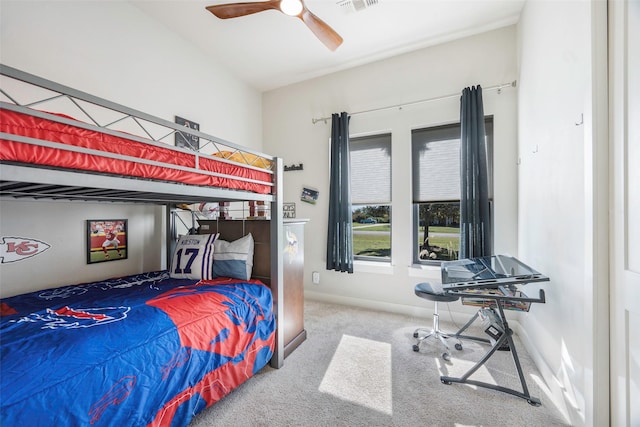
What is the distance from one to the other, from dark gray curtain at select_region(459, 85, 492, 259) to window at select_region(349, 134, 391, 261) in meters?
0.82

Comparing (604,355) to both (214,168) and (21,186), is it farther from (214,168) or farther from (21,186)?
(21,186)

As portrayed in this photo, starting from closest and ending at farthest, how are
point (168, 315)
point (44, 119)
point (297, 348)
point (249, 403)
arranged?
point (44, 119)
point (168, 315)
point (249, 403)
point (297, 348)

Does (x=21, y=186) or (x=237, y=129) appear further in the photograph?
(x=237, y=129)

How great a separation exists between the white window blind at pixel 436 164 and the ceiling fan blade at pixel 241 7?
6.27ft

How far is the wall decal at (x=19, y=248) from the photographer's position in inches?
67.0

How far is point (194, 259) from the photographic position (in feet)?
7.03

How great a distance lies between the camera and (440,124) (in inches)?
114

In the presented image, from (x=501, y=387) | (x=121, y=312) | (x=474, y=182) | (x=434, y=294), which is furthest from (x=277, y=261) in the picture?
(x=474, y=182)

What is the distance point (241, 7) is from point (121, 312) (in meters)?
2.14

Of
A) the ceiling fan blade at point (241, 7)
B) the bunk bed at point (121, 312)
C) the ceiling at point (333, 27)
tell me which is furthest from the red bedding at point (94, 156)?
the ceiling at point (333, 27)

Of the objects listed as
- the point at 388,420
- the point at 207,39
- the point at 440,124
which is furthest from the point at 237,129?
the point at 388,420

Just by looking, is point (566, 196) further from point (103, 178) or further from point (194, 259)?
point (194, 259)

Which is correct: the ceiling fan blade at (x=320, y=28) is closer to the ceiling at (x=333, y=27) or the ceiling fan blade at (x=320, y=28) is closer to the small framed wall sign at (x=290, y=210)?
the ceiling at (x=333, y=27)

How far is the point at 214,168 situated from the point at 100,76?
1.49 m
